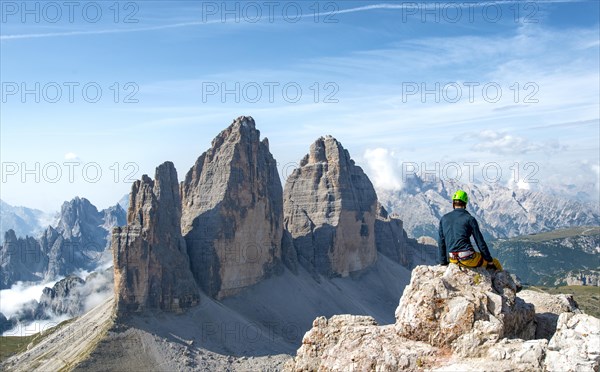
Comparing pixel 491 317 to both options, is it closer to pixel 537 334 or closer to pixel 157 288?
pixel 537 334

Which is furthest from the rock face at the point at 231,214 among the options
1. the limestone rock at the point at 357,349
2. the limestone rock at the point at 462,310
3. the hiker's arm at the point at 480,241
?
the hiker's arm at the point at 480,241

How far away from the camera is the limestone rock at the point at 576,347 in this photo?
14.1 metres

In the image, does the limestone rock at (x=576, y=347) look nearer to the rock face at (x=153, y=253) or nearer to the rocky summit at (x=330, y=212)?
the rock face at (x=153, y=253)

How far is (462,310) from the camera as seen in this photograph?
57.1 ft

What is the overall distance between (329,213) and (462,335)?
124027mm

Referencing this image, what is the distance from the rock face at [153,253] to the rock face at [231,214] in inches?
284

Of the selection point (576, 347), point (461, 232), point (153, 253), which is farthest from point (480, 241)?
point (153, 253)

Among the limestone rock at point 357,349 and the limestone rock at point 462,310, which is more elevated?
the limestone rock at point 462,310

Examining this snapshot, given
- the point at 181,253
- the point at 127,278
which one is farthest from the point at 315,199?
the point at 127,278

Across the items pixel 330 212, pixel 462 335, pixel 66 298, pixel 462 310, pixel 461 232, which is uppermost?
pixel 461 232

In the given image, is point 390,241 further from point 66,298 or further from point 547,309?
point 547,309

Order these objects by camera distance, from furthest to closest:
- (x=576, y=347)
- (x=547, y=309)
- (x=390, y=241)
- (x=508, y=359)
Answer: (x=390, y=241)
(x=547, y=309)
(x=508, y=359)
(x=576, y=347)

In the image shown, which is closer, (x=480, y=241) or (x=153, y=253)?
(x=480, y=241)

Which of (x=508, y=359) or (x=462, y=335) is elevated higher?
(x=462, y=335)
